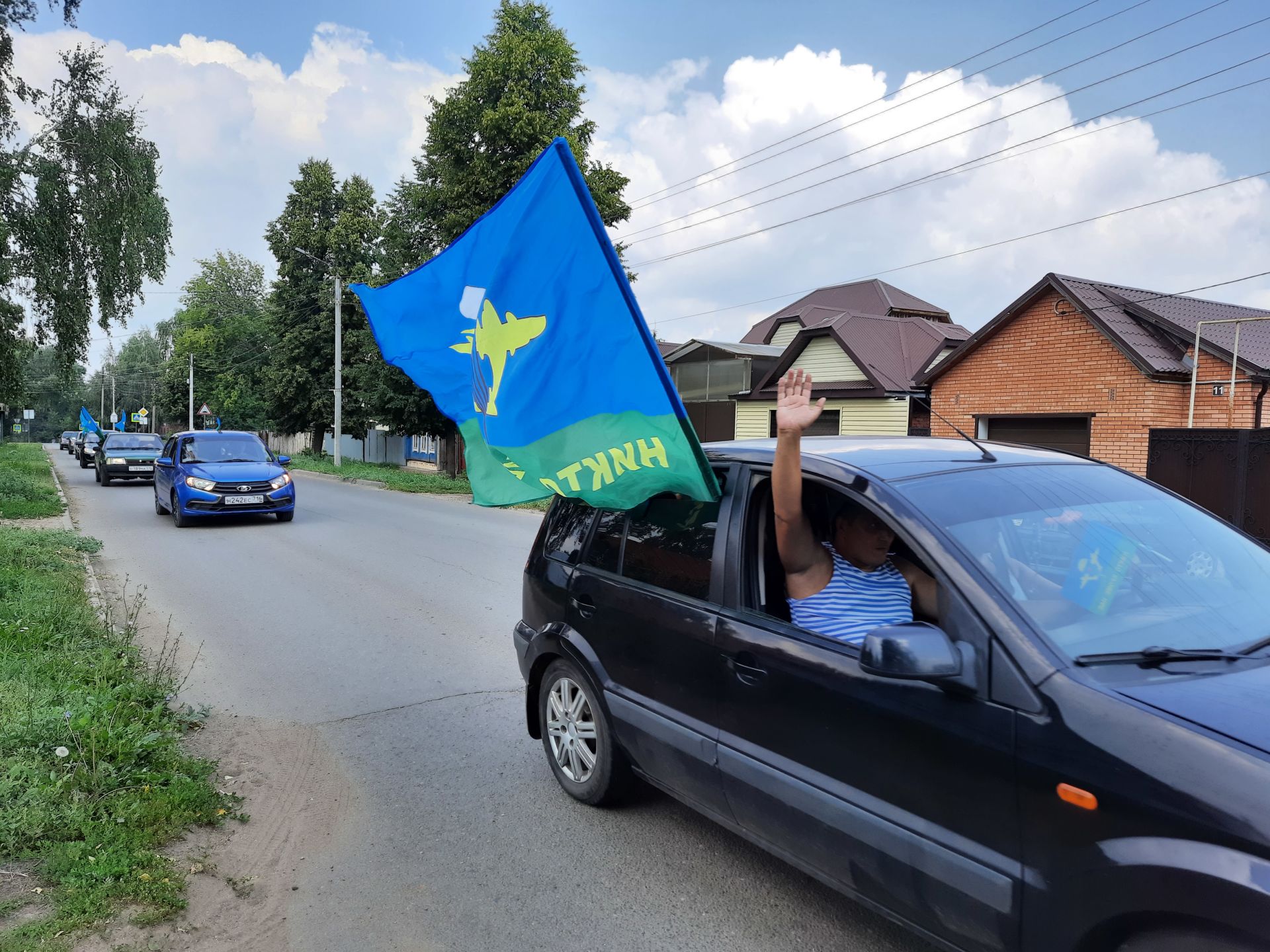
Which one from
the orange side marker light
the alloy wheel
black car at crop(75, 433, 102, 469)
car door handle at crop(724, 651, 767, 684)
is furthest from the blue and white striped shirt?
black car at crop(75, 433, 102, 469)

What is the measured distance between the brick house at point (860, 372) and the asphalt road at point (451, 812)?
14026mm

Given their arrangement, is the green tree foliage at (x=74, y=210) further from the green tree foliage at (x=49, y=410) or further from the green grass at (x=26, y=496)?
the green tree foliage at (x=49, y=410)

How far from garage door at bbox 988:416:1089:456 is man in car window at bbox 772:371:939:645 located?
15738mm

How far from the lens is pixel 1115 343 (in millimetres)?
16500

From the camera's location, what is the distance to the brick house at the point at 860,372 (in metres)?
22.9

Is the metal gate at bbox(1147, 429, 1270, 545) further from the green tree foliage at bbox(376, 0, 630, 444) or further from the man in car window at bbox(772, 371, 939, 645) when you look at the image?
the green tree foliage at bbox(376, 0, 630, 444)

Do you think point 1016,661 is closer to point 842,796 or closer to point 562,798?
point 842,796

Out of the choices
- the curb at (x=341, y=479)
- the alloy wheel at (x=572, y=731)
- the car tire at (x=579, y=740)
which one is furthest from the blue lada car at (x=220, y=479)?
the alloy wheel at (x=572, y=731)

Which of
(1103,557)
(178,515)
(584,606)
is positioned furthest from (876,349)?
(1103,557)

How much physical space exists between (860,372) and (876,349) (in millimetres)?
1382

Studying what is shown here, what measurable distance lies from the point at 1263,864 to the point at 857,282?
141 ft

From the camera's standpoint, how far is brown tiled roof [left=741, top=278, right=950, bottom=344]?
34562 mm

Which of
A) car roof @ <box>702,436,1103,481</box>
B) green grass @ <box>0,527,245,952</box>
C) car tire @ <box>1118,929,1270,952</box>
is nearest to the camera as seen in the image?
car tire @ <box>1118,929,1270,952</box>

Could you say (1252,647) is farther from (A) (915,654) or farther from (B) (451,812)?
(B) (451,812)
